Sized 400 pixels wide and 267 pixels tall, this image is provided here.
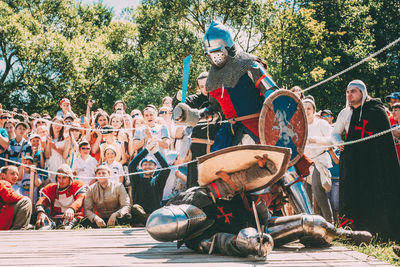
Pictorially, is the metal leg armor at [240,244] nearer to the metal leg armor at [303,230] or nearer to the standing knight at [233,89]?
the metal leg armor at [303,230]

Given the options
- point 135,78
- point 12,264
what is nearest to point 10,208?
point 12,264

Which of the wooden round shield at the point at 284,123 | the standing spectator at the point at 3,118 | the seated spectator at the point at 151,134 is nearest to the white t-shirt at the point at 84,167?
the seated spectator at the point at 151,134

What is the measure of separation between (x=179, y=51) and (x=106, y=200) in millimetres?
15237

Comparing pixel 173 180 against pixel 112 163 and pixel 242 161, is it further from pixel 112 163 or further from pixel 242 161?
pixel 242 161

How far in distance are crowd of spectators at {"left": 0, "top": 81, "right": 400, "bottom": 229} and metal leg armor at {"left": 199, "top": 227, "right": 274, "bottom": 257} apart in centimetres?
234

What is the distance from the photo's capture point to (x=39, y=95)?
2141 cm

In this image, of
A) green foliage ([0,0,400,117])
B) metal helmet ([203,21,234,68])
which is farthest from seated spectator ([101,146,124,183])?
green foliage ([0,0,400,117])

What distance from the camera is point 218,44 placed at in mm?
3691

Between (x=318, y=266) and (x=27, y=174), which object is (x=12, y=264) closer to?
(x=318, y=266)

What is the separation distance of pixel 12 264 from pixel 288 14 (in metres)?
16.3

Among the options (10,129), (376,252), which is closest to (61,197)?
(10,129)

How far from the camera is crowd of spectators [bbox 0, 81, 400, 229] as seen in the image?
215 inches

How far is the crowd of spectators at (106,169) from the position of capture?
5.46 meters

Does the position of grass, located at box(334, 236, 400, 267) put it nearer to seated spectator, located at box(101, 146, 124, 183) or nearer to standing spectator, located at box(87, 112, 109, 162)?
seated spectator, located at box(101, 146, 124, 183)
